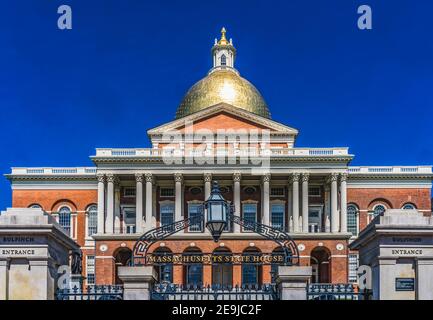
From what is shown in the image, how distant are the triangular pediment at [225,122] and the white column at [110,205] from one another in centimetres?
794

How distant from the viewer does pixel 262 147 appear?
81.7 metres

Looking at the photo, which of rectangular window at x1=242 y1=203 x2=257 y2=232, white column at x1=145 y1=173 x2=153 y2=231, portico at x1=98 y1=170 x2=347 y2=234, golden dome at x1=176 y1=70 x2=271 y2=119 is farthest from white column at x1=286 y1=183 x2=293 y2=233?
white column at x1=145 y1=173 x2=153 y2=231

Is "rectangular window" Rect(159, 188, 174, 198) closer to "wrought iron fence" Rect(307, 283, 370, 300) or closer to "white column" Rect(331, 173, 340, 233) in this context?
"white column" Rect(331, 173, 340, 233)

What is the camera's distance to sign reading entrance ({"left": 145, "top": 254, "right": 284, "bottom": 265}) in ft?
66.5

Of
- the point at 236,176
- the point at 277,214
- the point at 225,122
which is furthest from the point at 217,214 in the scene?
the point at 225,122

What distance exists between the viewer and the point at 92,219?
83.2 metres

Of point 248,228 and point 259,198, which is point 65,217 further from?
point 248,228

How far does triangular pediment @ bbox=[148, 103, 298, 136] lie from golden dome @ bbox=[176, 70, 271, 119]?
10.2ft

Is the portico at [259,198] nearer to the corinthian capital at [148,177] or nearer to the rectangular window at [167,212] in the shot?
the corinthian capital at [148,177]
